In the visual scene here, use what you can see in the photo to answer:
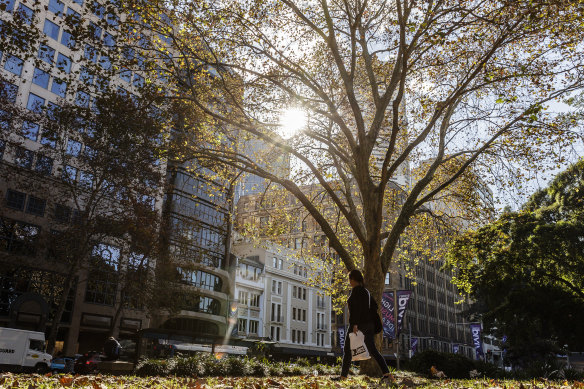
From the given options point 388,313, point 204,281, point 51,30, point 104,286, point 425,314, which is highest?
point 51,30

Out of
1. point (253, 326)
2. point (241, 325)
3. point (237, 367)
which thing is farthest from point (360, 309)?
point (253, 326)

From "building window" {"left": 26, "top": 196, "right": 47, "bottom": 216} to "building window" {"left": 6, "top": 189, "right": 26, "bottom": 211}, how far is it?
48 cm

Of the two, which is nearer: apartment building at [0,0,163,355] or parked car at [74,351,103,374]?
parked car at [74,351,103,374]

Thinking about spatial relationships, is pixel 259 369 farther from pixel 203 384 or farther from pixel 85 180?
pixel 85 180

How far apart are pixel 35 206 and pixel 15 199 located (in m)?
1.74

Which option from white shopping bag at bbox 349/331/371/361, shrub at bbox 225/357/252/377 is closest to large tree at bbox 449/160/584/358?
shrub at bbox 225/357/252/377

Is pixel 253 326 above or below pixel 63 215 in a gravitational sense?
below

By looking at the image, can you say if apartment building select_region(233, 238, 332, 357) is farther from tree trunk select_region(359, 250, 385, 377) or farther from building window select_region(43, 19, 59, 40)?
tree trunk select_region(359, 250, 385, 377)

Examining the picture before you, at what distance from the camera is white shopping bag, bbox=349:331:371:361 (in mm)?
7012

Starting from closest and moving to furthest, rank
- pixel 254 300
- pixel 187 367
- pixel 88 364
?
pixel 88 364, pixel 187 367, pixel 254 300

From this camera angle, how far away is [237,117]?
1689cm

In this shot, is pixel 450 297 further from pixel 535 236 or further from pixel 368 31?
pixel 368 31

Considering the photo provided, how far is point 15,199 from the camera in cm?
3647

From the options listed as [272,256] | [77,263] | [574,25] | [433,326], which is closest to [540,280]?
[574,25]
